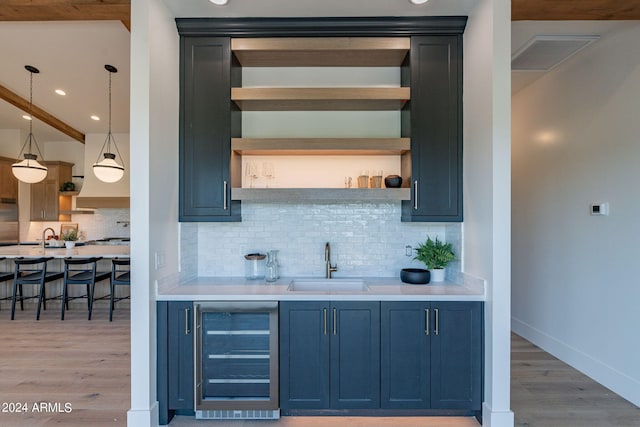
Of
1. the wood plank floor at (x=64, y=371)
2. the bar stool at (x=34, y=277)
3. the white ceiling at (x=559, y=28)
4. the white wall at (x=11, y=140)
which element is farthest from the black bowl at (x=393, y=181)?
the white wall at (x=11, y=140)

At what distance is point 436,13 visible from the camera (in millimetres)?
2502

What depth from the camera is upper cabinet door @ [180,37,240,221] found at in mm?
2625

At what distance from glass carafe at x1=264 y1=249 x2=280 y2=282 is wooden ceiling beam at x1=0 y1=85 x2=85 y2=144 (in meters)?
6.26

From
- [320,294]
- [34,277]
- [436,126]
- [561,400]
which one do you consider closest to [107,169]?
[34,277]

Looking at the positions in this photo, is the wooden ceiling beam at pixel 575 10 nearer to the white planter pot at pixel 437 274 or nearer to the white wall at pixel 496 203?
the white wall at pixel 496 203

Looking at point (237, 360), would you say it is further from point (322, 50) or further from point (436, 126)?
point (322, 50)

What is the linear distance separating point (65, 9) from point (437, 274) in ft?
11.4

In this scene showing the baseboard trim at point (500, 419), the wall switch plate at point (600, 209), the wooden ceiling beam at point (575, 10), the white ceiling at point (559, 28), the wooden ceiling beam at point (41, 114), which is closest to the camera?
the baseboard trim at point (500, 419)

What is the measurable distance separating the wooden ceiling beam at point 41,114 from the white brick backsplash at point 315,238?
560cm

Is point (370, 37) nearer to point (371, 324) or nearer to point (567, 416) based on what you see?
point (371, 324)

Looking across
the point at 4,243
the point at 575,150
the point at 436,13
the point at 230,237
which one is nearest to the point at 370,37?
the point at 436,13

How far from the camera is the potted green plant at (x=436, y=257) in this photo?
2682mm

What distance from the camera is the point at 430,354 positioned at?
7.48 ft

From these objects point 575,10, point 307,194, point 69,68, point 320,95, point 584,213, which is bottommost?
point 584,213
